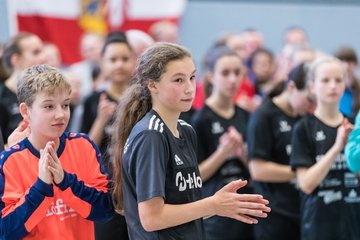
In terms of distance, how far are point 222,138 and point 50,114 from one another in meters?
1.69

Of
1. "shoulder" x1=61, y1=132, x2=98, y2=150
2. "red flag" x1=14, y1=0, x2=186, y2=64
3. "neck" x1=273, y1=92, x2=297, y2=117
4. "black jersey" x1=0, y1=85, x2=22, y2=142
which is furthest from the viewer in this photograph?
"red flag" x1=14, y1=0, x2=186, y2=64

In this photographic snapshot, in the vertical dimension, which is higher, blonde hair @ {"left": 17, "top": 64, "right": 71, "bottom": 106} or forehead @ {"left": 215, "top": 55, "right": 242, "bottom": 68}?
forehead @ {"left": 215, "top": 55, "right": 242, "bottom": 68}

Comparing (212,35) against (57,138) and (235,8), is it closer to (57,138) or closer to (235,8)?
(235,8)

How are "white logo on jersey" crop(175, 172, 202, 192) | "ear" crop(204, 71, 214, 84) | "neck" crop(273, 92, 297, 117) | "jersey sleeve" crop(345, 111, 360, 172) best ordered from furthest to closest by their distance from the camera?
1. "ear" crop(204, 71, 214, 84)
2. "neck" crop(273, 92, 297, 117)
3. "jersey sleeve" crop(345, 111, 360, 172)
4. "white logo on jersey" crop(175, 172, 202, 192)

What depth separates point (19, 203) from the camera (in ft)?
9.29

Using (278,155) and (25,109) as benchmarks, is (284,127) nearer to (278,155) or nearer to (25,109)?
(278,155)

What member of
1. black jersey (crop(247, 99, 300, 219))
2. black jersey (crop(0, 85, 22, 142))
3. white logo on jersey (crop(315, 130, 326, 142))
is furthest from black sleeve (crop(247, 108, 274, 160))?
black jersey (crop(0, 85, 22, 142))

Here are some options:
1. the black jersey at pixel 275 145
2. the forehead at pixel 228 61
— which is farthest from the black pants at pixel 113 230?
the forehead at pixel 228 61

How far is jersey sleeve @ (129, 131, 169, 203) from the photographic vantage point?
2674mm

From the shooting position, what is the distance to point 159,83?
2.87 metres

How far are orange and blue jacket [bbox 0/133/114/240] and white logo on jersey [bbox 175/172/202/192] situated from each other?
0.40 meters

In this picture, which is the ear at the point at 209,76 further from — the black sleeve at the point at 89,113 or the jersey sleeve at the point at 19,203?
the jersey sleeve at the point at 19,203

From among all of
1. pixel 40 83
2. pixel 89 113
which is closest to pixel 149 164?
pixel 40 83

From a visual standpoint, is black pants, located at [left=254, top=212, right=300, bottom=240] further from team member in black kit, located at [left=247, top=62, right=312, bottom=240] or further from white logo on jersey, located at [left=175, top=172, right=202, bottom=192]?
white logo on jersey, located at [left=175, top=172, right=202, bottom=192]
